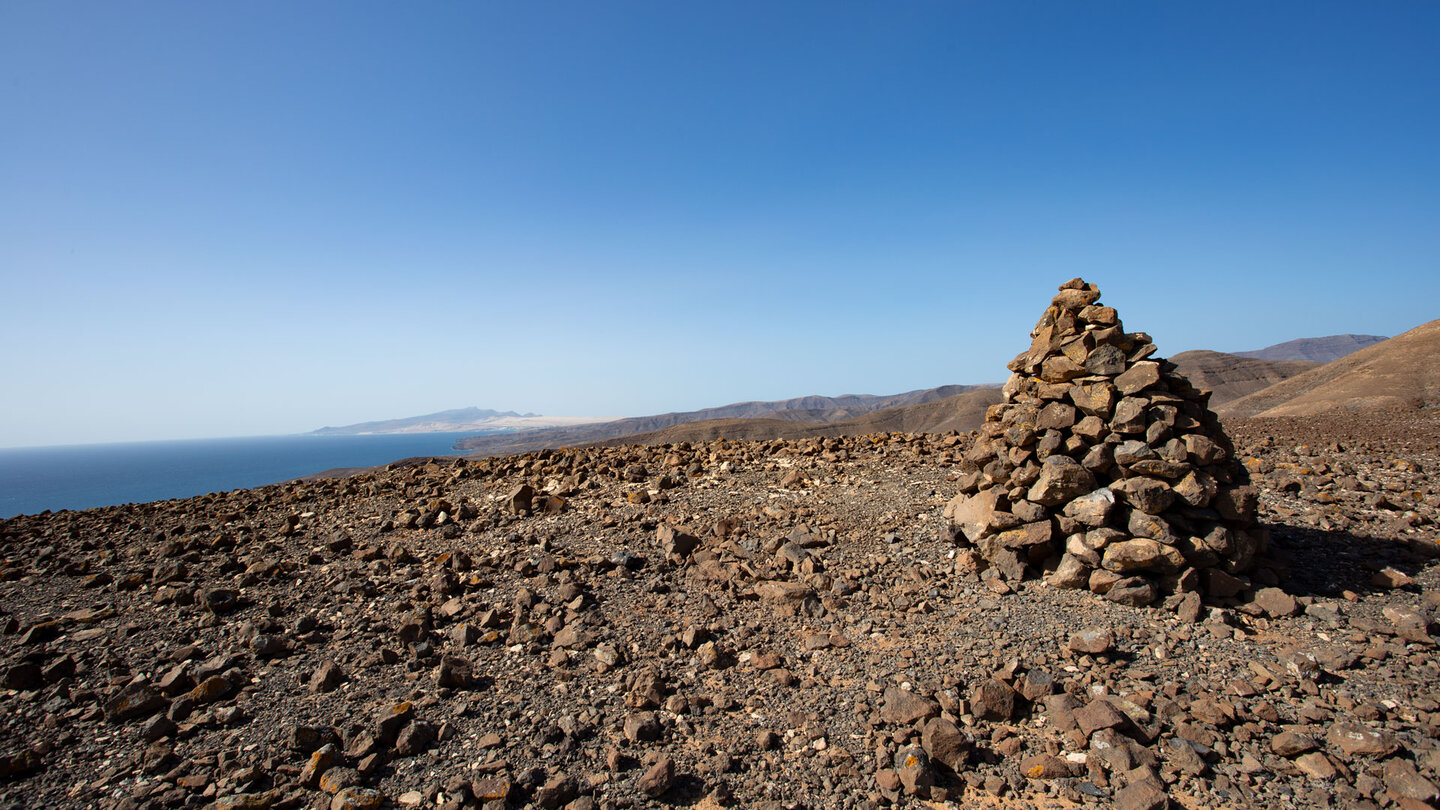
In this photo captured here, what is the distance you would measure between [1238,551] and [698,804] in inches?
238

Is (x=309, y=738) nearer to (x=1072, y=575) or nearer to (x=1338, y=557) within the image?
(x=1072, y=575)

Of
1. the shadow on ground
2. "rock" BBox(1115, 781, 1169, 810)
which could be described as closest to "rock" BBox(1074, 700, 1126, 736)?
"rock" BBox(1115, 781, 1169, 810)

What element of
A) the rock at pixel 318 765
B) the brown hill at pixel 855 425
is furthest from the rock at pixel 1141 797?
the brown hill at pixel 855 425

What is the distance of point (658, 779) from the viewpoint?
13.4 ft

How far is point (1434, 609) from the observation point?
19.7 ft

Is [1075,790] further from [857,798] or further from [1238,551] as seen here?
[1238,551]

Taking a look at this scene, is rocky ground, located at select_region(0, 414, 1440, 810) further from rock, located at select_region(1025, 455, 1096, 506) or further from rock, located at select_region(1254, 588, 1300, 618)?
rock, located at select_region(1025, 455, 1096, 506)

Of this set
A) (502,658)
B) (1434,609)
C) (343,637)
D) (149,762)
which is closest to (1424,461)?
(1434,609)

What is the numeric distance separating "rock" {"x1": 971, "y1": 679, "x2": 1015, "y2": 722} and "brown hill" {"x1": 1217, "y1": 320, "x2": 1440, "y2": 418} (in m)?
27.2

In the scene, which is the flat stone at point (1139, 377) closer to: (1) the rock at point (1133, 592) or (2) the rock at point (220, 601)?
(1) the rock at point (1133, 592)

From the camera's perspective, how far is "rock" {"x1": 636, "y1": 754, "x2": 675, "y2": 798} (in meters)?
4.06

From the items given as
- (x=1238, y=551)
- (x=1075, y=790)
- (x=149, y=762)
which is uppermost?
(x=1238, y=551)

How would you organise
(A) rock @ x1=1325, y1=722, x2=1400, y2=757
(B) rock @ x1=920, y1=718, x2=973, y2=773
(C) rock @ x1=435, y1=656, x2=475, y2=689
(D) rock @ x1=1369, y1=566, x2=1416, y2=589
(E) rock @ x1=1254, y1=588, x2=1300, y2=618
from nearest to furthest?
(A) rock @ x1=1325, y1=722, x2=1400, y2=757 < (B) rock @ x1=920, y1=718, x2=973, y2=773 < (C) rock @ x1=435, y1=656, x2=475, y2=689 < (E) rock @ x1=1254, y1=588, x2=1300, y2=618 < (D) rock @ x1=1369, y1=566, x2=1416, y2=589

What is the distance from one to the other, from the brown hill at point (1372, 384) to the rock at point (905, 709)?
2768cm
